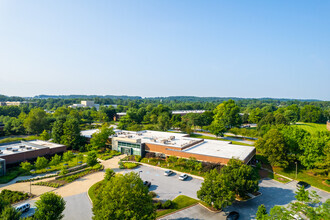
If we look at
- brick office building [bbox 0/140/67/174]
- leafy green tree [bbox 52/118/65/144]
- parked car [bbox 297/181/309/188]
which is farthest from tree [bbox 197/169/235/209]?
leafy green tree [bbox 52/118/65/144]

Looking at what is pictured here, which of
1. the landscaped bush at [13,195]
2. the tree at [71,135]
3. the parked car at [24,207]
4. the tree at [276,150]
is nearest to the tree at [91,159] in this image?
the landscaped bush at [13,195]

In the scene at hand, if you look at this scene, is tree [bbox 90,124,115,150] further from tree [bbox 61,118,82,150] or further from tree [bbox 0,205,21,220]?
tree [bbox 0,205,21,220]

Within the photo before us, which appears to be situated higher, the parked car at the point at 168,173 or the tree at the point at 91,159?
the tree at the point at 91,159

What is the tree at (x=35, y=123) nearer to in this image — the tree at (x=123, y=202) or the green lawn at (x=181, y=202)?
the green lawn at (x=181, y=202)

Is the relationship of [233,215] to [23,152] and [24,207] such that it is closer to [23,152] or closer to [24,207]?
[24,207]

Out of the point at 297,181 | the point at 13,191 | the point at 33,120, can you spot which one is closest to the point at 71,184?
the point at 13,191

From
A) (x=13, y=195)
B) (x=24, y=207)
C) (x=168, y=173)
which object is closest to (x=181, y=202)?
(x=168, y=173)

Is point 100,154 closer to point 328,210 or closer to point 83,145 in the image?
point 83,145
